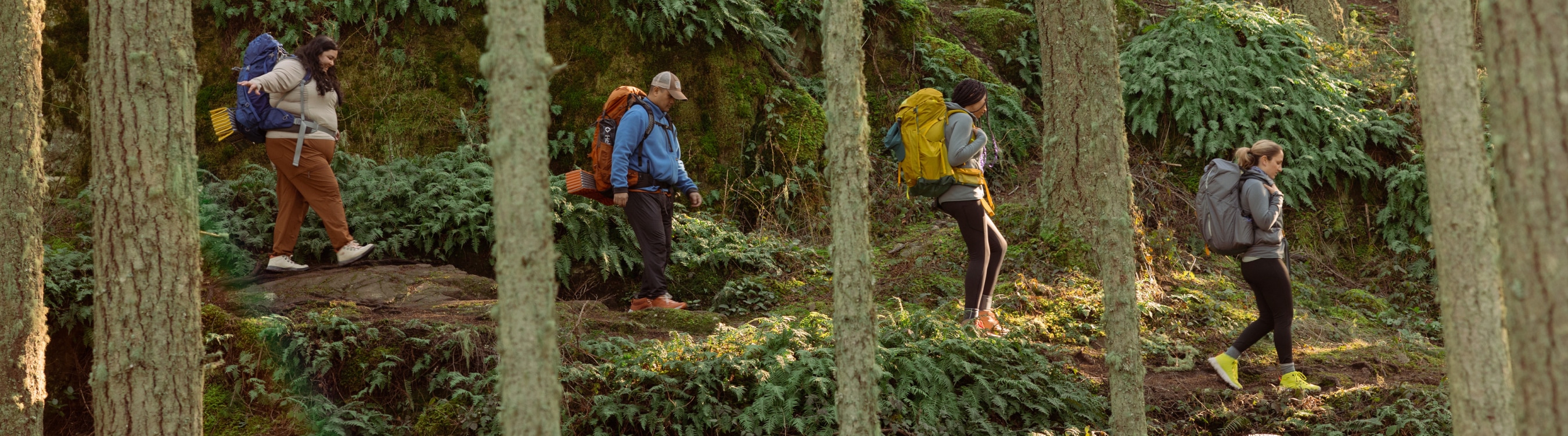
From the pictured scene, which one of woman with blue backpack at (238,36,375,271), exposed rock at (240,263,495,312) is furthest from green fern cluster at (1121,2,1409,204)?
woman with blue backpack at (238,36,375,271)

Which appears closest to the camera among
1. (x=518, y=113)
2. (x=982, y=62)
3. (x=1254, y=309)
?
(x=518, y=113)

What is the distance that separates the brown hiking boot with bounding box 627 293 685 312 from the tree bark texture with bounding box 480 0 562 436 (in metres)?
4.00

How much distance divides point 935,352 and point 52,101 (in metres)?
9.08

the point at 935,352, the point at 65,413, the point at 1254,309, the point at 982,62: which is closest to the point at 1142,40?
the point at 982,62

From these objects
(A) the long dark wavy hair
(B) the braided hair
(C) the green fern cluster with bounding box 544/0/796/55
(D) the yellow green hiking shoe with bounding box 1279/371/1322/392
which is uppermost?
A: (C) the green fern cluster with bounding box 544/0/796/55

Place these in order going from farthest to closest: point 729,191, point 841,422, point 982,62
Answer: point 982,62
point 729,191
point 841,422

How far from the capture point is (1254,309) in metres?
8.67

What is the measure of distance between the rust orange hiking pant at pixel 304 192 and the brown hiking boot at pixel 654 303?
2.43 metres

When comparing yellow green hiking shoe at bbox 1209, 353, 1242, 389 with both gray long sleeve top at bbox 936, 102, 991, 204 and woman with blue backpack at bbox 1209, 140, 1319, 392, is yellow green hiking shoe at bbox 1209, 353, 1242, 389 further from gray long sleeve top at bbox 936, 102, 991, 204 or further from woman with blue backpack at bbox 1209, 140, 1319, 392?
gray long sleeve top at bbox 936, 102, 991, 204

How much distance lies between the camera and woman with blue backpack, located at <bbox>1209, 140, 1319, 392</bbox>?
251 inches

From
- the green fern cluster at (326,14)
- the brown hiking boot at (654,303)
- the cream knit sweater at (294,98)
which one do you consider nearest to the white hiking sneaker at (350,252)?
the cream knit sweater at (294,98)

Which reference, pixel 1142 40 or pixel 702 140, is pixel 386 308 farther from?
pixel 1142 40

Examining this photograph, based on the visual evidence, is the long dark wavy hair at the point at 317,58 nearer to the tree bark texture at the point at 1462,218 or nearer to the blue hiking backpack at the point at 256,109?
the blue hiking backpack at the point at 256,109

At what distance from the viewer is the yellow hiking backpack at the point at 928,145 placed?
6.51 meters
